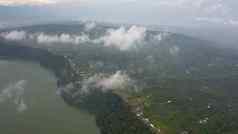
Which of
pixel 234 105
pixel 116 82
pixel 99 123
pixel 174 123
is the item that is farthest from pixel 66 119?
pixel 234 105

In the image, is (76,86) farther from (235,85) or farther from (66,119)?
(235,85)

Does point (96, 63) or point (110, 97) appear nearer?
point (110, 97)

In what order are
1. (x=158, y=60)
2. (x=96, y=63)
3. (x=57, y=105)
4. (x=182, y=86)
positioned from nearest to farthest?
(x=57, y=105)
(x=182, y=86)
(x=96, y=63)
(x=158, y=60)

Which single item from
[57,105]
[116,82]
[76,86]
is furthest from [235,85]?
[57,105]

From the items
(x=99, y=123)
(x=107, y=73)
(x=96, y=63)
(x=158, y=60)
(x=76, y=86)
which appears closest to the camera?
(x=99, y=123)

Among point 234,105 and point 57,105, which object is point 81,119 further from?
point 234,105

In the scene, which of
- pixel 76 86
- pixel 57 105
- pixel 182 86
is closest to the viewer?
pixel 57 105
